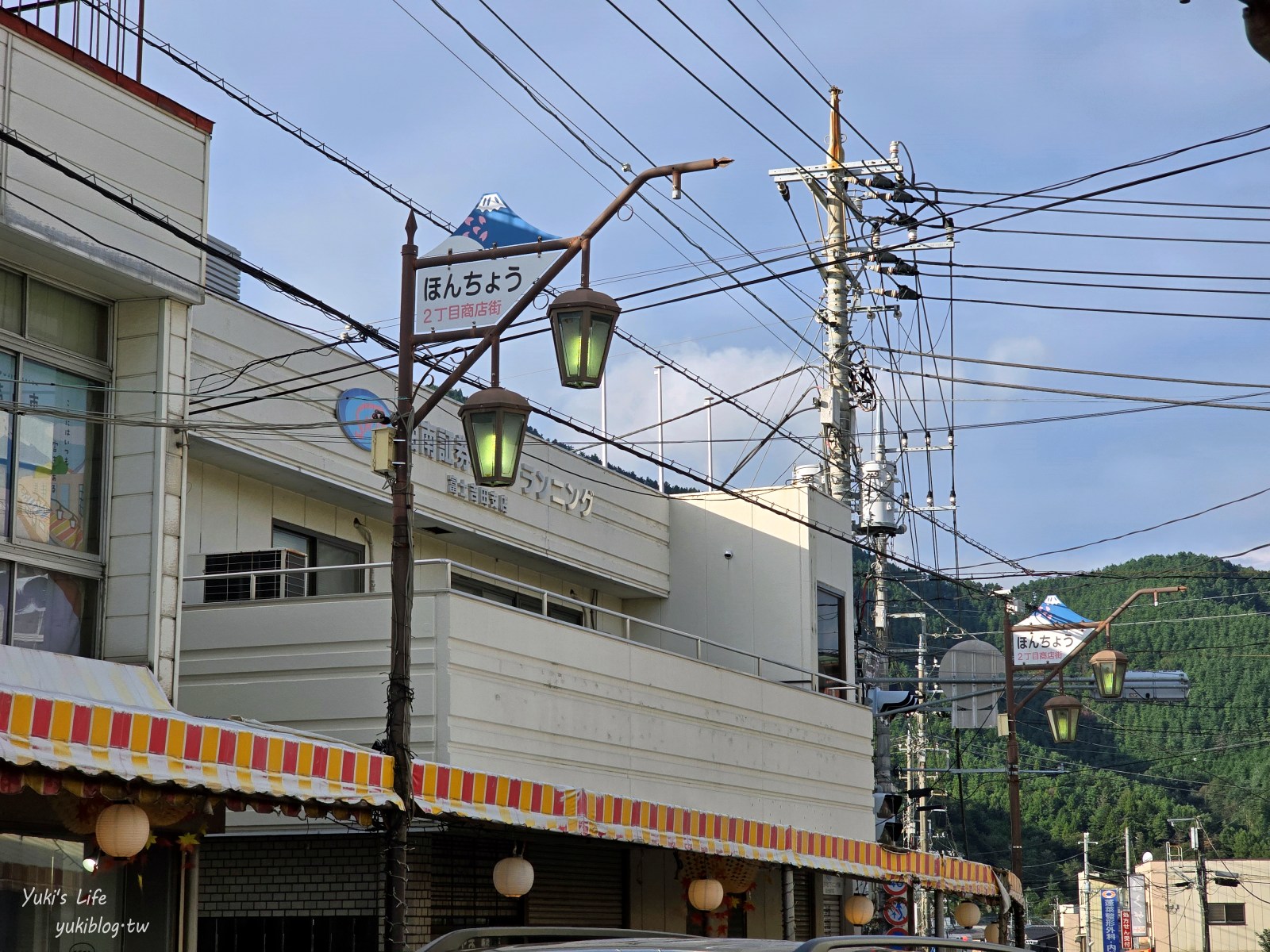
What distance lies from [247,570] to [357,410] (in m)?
2.92

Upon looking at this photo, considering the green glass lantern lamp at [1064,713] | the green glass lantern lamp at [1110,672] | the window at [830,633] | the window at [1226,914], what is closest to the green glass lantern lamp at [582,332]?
the window at [830,633]

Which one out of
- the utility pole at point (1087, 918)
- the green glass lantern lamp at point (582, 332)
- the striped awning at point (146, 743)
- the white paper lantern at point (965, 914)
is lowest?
the utility pole at point (1087, 918)

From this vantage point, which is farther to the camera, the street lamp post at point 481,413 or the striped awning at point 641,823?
the striped awning at point 641,823

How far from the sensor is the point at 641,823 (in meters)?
15.1

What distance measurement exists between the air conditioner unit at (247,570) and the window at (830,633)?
10.2 metres

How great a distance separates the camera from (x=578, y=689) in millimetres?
17250

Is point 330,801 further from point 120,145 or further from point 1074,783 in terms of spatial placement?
point 1074,783

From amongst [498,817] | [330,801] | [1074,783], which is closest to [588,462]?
[498,817]

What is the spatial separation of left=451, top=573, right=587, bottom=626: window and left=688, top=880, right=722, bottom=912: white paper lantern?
3860 mm

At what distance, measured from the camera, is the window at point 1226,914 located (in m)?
89.0

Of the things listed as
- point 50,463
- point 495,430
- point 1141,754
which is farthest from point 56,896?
point 1141,754

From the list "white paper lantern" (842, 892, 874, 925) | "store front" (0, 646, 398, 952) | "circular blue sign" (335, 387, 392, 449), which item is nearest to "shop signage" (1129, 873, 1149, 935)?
"white paper lantern" (842, 892, 874, 925)

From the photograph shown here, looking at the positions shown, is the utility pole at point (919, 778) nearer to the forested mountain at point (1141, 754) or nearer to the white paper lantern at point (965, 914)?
the white paper lantern at point (965, 914)

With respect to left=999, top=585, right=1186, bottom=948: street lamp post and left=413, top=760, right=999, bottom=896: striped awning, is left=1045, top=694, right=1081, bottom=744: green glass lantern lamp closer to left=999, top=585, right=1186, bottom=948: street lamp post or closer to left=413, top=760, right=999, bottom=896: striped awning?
left=999, top=585, right=1186, bottom=948: street lamp post
